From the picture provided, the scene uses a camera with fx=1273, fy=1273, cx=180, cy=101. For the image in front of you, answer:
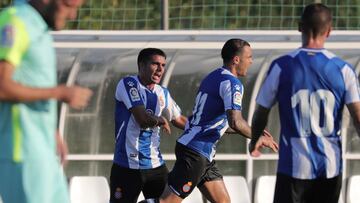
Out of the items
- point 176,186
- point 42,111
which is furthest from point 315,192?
point 176,186

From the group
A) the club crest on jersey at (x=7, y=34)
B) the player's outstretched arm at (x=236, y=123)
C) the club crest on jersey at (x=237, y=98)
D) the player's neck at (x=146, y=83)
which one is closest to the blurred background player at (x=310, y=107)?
the club crest on jersey at (x=7, y=34)

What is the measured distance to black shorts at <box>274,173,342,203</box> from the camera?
7.26 meters

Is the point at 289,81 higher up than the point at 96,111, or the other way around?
the point at 289,81

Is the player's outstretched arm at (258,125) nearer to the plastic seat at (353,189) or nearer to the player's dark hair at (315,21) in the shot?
the player's dark hair at (315,21)

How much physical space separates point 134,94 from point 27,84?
3966 mm

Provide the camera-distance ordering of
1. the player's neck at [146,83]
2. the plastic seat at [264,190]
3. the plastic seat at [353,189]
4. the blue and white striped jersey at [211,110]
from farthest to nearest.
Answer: the plastic seat at [353,189] < the plastic seat at [264,190] < the player's neck at [146,83] < the blue and white striped jersey at [211,110]

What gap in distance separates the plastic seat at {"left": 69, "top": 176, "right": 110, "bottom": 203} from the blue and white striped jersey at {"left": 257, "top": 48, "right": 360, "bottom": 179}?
576cm

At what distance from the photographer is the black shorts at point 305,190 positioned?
726 cm

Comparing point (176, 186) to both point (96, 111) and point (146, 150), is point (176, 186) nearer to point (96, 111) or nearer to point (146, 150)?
point (146, 150)

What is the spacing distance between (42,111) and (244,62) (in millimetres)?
4137

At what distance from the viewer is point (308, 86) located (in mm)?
7172

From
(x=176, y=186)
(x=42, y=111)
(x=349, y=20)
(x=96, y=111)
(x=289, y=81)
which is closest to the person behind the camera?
(x=42, y=111)

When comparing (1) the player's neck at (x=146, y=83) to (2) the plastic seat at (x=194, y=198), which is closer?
(1) the player's neck at (x=146, y=83)

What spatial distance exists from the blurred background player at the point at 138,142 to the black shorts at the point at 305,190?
9.13 ft
